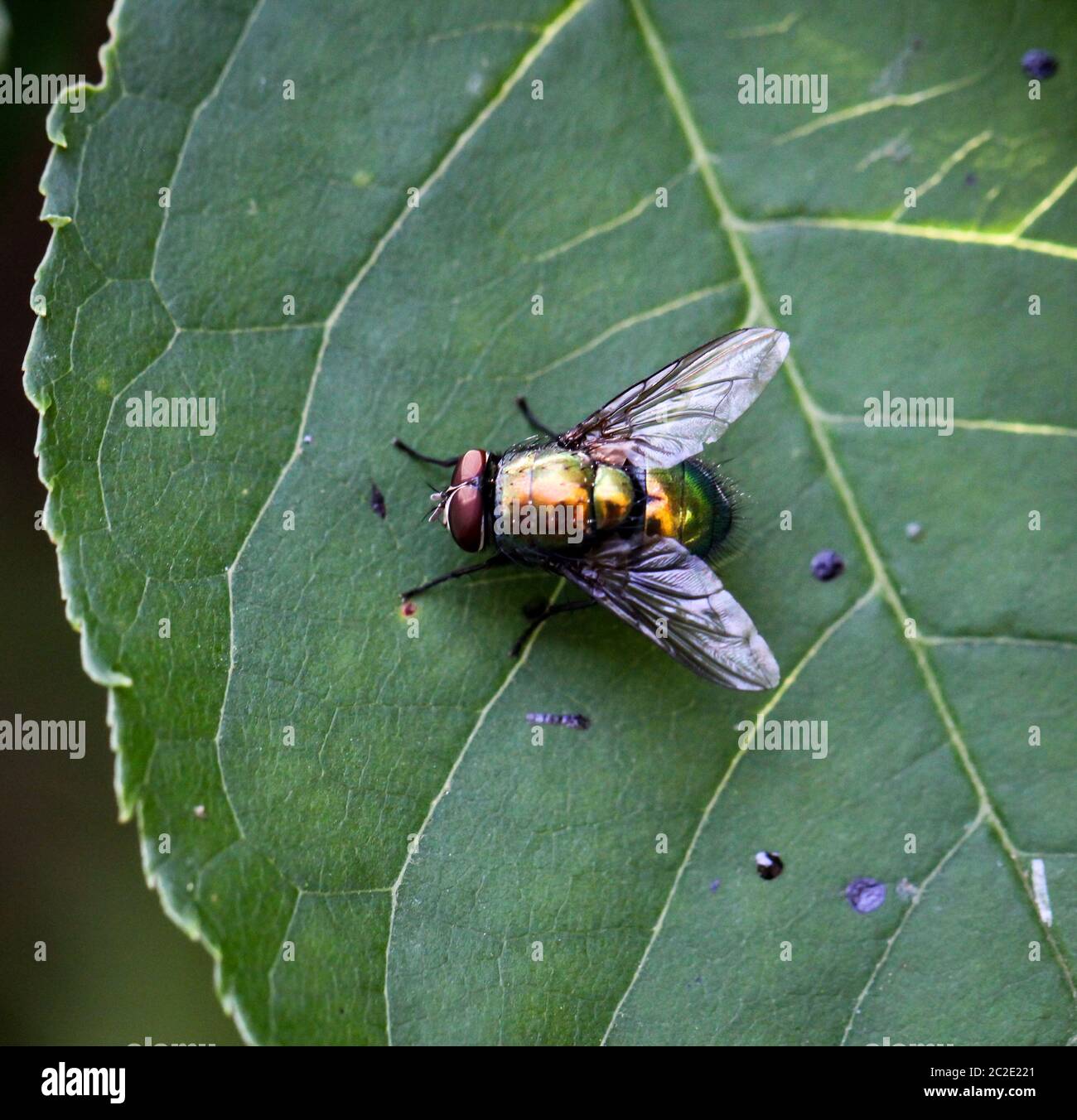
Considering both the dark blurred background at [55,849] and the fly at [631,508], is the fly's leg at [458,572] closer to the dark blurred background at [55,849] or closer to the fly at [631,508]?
the fly at [631,508]

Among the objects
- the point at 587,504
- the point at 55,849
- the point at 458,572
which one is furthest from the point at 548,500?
the point at 55,849

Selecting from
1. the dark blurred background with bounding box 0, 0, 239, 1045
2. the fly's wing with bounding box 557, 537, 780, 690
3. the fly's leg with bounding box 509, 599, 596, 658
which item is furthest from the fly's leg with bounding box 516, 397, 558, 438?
the dark blurred background with bounding box 0, 0, 239, 1045

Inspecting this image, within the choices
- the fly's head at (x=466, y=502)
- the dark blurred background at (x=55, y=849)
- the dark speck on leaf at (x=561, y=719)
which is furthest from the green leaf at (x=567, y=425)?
the dark blurred background at (x=55, y=849)

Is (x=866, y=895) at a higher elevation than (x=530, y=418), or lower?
lower

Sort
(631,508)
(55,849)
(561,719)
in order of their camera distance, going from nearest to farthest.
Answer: (561,719) → (631,508) → (55,849)

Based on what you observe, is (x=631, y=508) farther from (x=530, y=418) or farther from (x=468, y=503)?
(x=468, y=503)

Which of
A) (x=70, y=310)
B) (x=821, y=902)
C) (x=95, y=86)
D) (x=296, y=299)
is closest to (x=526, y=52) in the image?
(x=296, y=299)

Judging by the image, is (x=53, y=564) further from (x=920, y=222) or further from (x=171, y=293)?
(x=920, y=222)
